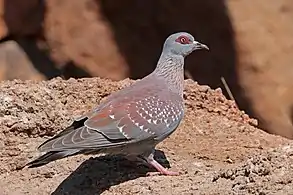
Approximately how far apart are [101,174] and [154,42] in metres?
5.47

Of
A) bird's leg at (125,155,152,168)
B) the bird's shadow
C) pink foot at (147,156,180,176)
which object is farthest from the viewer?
bird's leg at (125,155,152,168)

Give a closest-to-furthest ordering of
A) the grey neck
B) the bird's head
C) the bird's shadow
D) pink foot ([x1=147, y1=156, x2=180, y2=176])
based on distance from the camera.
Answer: the bird's shadow < pink foot ([x1=147, y1=156, x2=180, y2=176]) < the grey neck < the bird's head

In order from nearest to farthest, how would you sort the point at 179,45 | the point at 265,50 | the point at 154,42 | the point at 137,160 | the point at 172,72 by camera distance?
the point at 137,160
the point at 172,72
the point at 179,45
the point at 265,50
the point at 154,42

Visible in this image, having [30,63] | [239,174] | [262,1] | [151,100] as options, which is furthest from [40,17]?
[239,174]

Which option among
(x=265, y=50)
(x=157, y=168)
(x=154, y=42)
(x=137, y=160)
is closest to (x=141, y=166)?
(x=137, y=160)

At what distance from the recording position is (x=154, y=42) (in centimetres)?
1075

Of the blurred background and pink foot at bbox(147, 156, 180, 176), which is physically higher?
pink foot at bbox(147, 156, 180, 176)

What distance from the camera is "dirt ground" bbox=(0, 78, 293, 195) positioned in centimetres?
469

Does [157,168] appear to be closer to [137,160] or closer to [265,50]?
[137,160]

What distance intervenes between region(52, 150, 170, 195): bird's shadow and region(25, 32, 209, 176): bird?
0.39ft

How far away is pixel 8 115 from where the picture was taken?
19.9ft

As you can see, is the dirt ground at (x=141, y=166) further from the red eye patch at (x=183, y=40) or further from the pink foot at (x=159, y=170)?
the red eye patch at (x=183, y=40)

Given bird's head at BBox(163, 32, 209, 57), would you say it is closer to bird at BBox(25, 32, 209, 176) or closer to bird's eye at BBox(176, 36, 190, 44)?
bird's eye at BBox(176, 36, 190, 44)

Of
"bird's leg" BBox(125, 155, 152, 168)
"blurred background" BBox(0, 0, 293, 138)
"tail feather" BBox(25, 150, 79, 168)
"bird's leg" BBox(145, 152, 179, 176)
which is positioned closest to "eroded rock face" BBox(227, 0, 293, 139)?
"blurred background" BBox(0, 0, 293, 138)
